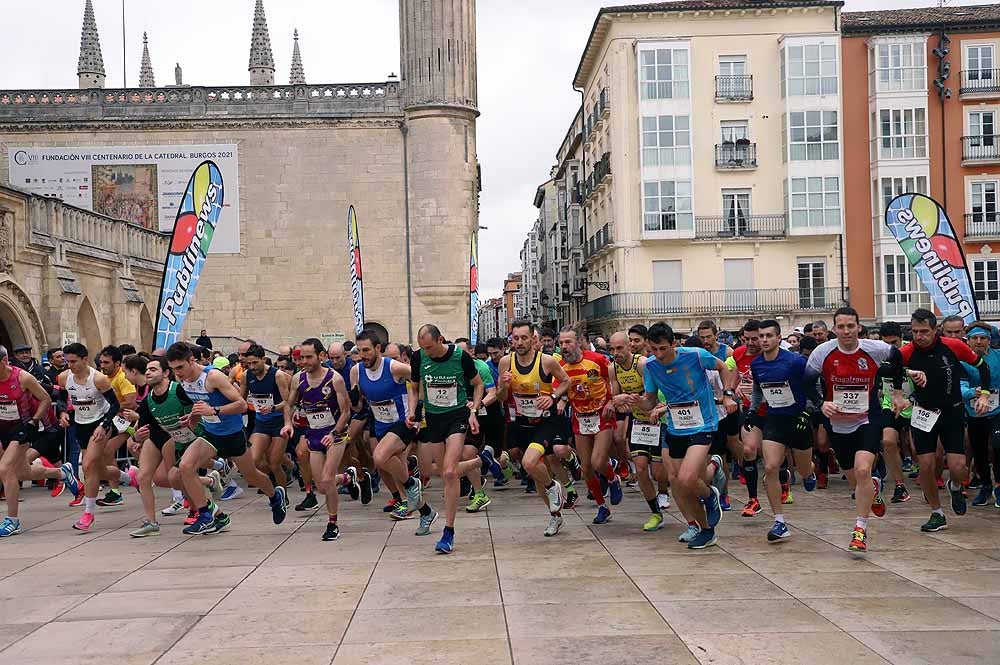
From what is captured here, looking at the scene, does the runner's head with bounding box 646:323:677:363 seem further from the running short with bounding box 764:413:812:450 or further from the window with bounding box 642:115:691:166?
the window with bounding box 642:115:691:166

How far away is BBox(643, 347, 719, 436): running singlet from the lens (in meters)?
9.05

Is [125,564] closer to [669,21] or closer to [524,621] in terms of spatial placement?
[524,621]

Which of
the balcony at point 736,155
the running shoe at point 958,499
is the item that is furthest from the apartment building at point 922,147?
the running shoe at point 958,499

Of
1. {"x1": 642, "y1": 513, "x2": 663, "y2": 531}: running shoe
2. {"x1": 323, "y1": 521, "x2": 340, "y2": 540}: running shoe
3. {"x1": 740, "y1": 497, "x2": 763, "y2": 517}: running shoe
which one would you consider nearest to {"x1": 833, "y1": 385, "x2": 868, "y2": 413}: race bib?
{"x1": 740, "y1": 497, "x2": 763, "y2": 517}: running shoe

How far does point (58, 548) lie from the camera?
9961mm

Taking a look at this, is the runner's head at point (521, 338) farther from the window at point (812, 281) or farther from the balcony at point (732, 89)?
the balcony at point (732, 89)

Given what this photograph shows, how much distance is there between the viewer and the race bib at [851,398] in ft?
29.9

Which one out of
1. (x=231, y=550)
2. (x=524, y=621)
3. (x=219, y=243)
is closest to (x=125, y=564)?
(x=231, y=550)

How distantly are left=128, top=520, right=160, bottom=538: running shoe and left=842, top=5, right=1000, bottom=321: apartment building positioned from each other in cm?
3829

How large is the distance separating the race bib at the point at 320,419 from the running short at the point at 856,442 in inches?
188

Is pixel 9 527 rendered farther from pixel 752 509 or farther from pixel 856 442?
pixel 856 442

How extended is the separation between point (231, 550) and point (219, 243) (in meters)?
29.8

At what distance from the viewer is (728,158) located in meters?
44.6

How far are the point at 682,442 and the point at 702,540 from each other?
836 mm
